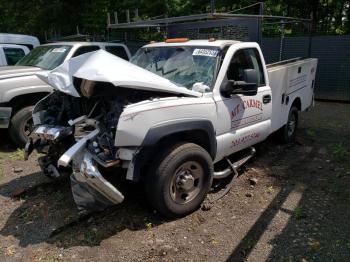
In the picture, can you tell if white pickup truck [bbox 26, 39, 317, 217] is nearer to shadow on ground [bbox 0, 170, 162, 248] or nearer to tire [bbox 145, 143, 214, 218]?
tire [bbox 145, 143, 214, 218]

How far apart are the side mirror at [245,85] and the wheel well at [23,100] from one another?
3934 millimetres

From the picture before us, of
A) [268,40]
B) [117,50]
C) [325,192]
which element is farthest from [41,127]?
[268,40]

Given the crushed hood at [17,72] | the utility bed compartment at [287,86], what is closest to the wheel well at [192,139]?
the utility bed compartment at [287,86]

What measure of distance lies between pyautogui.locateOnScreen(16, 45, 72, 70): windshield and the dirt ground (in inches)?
105

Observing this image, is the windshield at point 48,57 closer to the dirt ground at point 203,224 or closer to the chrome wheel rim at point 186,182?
the dirt ground at point 203,224

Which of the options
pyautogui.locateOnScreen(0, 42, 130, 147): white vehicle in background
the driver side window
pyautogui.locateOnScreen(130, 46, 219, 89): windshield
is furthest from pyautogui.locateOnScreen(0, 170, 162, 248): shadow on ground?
pyautogui.locateOnScreen(0, 42, 130, 147): white vehicle in background

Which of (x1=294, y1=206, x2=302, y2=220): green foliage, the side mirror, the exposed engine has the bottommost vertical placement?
(x1=294, y1=206, x2=302, y2=220): green foliage

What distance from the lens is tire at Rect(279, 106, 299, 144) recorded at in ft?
22.6

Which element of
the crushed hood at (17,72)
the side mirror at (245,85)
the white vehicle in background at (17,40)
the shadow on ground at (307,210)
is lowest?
the shadow on ground at (307,210)

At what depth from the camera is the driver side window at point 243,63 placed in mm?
5057

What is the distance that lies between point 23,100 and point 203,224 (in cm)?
435

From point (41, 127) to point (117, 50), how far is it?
497 centimetres

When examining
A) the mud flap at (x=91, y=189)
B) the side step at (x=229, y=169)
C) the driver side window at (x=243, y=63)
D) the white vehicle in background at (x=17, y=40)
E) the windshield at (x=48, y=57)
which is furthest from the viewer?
the white vehicle in background at (x=17, y=40)

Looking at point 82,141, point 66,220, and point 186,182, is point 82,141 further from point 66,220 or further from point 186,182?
point 186,182
